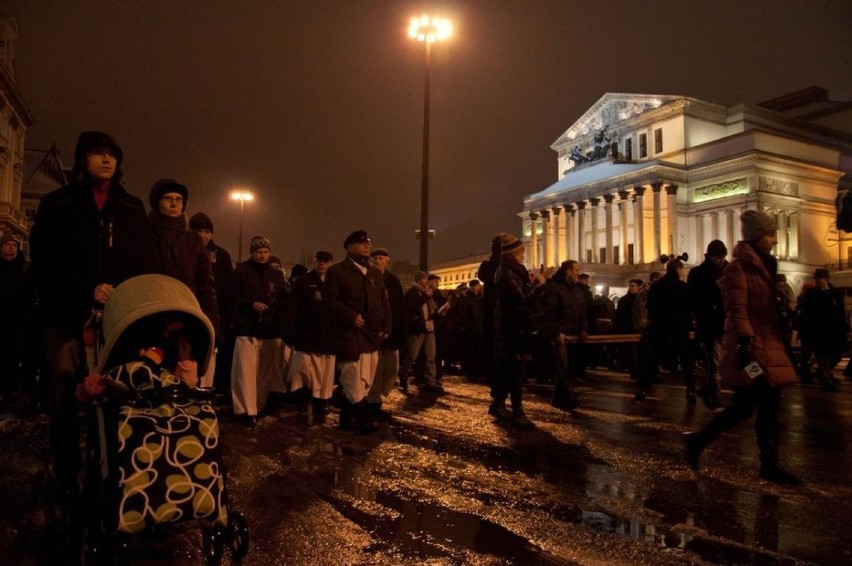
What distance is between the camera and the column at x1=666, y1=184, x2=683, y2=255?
2457 inches

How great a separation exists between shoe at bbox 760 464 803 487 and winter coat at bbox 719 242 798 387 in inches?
28.8

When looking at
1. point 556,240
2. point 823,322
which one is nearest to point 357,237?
point 823,322

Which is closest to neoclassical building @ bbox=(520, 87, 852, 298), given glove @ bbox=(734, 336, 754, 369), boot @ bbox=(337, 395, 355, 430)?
boot @ bbox=(337, 395, 355, 430)

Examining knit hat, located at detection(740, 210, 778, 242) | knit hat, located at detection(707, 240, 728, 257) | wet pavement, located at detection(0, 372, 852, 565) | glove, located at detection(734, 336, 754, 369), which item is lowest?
wet pavement, located at detection(0, 372, 852, 565)

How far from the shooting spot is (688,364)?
34.3 ft

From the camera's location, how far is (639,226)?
64.9 metres

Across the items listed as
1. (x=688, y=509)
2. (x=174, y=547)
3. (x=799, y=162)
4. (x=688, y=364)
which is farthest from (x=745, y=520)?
(x=799, y=162)

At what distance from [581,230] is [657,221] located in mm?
9546

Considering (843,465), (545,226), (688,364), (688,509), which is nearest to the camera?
(688,509)

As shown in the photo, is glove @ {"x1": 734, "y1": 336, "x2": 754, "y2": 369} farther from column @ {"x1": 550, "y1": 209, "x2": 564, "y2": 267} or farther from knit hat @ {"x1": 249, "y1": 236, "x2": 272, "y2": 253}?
column @ {"x1": 550, "y1": 209, "x2": 564, "y2": 267}

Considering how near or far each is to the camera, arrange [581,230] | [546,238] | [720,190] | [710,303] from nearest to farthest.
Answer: [710,303]
[720,190]
[581,230]
[546,238]

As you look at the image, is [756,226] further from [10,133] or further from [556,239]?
[556,239]

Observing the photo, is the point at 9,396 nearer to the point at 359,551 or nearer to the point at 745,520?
the point at 359,551

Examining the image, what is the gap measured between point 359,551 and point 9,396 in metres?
8.85
